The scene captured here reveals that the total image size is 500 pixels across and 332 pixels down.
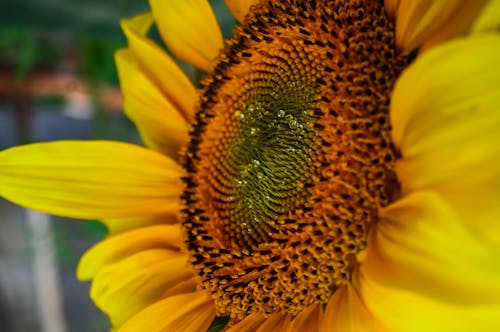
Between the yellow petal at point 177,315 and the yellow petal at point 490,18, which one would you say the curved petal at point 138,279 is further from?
the yellow petal at point 490,18

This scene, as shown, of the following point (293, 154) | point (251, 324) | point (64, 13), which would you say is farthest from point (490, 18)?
point (64, 13)

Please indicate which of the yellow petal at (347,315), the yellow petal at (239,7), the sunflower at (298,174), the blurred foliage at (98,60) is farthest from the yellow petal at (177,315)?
the blurred foliage at (98,60)

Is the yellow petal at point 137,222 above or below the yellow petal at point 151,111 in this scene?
below

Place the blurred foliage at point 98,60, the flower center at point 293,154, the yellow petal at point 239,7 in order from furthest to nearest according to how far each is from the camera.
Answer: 1. the blurred foliage at point 98,60
2. the yellow petal at point 239,7
3. the flower center at point 293,154

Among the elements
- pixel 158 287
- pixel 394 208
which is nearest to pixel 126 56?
pixel 158 287

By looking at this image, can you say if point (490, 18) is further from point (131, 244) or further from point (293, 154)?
point (131, 244)

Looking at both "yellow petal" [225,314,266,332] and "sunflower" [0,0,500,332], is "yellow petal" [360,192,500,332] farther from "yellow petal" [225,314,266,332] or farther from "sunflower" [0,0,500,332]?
"yellow petal" [225,314,266,332]

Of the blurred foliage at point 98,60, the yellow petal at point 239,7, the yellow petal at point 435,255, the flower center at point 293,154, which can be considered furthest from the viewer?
the blurred foliage at point 98,60
